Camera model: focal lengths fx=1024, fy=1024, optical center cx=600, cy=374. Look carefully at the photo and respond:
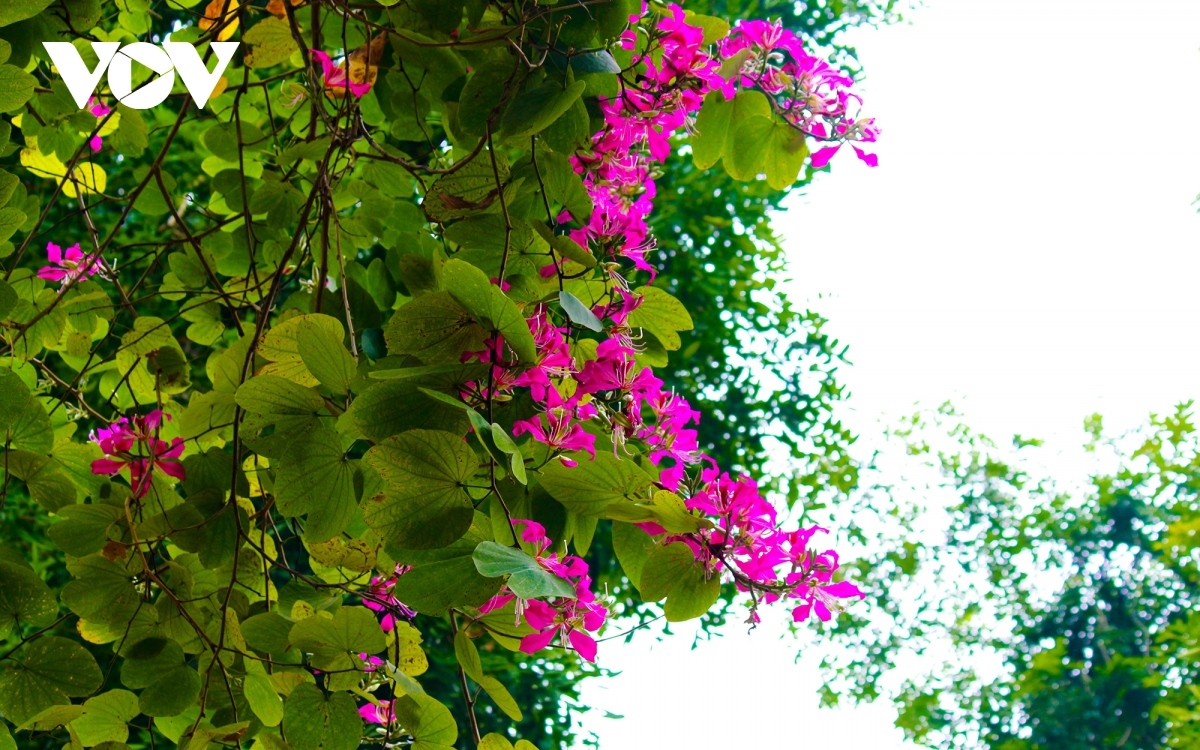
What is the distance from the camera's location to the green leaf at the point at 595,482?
82 cm

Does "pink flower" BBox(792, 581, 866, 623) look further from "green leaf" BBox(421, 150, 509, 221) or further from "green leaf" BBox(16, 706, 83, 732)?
"green leaf" BBox(16, 706, 83, 732)

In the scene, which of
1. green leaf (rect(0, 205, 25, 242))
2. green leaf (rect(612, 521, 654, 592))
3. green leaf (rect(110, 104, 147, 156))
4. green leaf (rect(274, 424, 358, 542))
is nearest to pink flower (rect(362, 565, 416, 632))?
green leaf (rect(274, 424, 358, 542))

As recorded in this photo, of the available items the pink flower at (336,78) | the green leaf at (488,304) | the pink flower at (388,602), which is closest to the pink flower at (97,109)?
the pink flower at (336,78)

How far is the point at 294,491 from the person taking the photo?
913 mm

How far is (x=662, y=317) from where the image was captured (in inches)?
44.3

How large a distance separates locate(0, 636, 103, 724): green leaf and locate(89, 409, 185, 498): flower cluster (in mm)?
186

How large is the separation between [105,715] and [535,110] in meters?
0.83

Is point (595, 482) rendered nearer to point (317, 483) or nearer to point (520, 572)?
point (520, 572)

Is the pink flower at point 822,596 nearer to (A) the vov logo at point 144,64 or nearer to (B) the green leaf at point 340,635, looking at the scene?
(B) the green leaf at point 340,635

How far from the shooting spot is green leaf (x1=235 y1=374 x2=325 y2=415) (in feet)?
2.87

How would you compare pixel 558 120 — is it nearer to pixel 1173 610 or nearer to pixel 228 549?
pixel 228 549

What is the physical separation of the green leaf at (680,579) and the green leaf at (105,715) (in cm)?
68

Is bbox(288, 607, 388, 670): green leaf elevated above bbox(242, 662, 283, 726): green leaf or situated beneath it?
situated beneath

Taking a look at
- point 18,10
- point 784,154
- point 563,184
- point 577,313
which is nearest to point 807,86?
point 784,154
